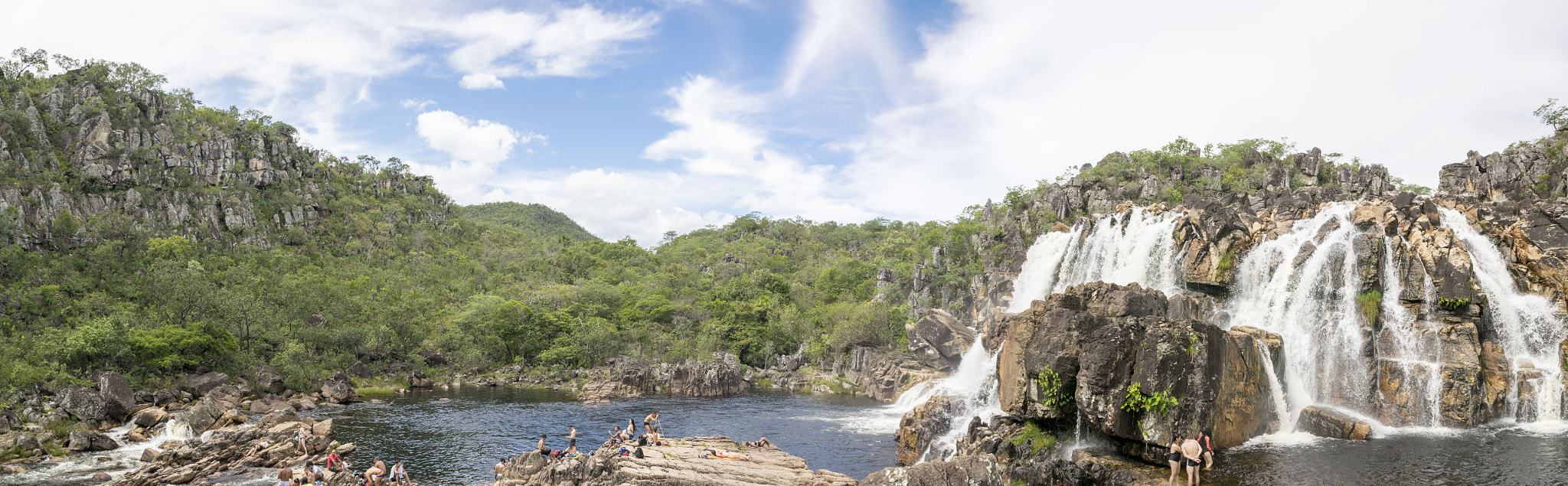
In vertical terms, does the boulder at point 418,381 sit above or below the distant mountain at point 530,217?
below

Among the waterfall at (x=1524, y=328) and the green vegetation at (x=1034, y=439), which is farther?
the waterfall at (x=1524, y=328)

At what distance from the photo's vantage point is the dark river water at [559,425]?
32125 mm

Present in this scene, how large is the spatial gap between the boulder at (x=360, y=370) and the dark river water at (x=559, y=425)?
5.88 metres

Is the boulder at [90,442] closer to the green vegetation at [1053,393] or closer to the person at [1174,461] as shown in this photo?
the green vegetation at [1053,393]

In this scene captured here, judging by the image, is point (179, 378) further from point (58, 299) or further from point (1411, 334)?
point (1411, 334)

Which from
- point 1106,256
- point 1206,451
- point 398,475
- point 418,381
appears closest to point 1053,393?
point 1206,451

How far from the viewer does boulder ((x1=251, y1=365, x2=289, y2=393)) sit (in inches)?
1852

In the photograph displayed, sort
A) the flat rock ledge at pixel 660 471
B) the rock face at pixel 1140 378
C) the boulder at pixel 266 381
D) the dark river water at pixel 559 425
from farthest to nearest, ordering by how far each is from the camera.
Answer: the boulder at pixel 266 381 → the dark river water at pixel 559 425 → the flat rock ledge at pixel 660 471 → the rock face at pixel 1140 378

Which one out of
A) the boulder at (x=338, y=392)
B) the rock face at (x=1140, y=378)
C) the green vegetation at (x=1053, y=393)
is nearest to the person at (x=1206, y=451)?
the rock face at (x=1140, y=378)

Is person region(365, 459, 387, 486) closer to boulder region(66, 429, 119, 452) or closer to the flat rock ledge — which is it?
the flat rock ledge

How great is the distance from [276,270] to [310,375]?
2828cm

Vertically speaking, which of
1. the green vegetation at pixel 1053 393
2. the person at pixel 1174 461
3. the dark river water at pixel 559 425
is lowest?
the dark river water at pixel 559 425

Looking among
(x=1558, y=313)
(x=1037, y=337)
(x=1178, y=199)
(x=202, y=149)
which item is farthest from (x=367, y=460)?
(x=202, y=149)

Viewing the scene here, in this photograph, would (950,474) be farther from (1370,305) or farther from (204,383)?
(204,383)
